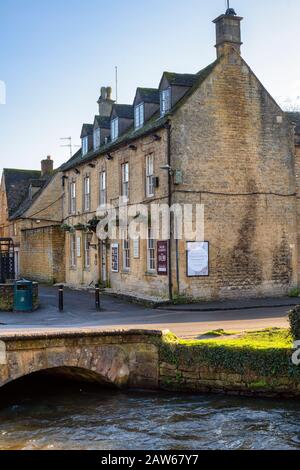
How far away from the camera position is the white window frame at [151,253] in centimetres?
2442

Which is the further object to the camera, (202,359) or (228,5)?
(228,5)

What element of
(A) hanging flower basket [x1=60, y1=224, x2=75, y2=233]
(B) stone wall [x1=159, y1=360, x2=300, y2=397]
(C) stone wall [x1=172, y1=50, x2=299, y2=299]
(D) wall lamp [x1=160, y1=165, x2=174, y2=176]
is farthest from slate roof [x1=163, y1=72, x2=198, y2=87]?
(B) stone wall [x1=159, y1=360, x2=300, y2=397]

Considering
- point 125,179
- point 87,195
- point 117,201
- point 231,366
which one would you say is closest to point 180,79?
point 125,179

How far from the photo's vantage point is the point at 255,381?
1249 cm

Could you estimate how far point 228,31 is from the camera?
24.3 meters

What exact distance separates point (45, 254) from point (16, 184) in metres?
15.2

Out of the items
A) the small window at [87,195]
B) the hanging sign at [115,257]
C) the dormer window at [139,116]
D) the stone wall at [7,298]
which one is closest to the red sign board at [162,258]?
the hanging sign at [115,257]

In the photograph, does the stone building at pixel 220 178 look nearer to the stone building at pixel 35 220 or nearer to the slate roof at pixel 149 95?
the slate roof at pixel 149 95

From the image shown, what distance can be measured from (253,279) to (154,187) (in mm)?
5743

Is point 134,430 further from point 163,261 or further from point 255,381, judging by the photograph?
point 163,261

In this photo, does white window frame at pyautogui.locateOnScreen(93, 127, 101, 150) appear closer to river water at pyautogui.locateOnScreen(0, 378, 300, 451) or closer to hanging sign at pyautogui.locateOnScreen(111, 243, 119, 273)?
hanging sign at pyautogui.locateOnScreen(111, 243, 119, 273)

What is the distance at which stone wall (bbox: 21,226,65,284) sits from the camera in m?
35.2
